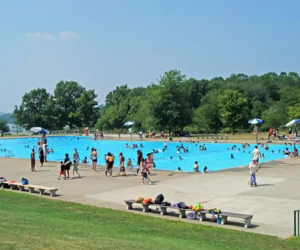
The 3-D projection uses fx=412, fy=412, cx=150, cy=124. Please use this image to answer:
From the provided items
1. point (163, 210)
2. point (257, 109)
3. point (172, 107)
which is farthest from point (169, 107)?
point (163, 210)


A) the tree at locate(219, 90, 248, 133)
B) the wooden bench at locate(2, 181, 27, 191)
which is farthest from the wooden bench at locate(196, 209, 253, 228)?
the tree at locate(219, 90, 248, 133)

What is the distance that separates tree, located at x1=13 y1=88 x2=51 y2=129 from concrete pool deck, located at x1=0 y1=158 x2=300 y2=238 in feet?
226

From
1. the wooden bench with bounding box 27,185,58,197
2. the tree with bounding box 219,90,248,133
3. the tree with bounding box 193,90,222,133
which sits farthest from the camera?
the tree with bounding box 193,90,222,133

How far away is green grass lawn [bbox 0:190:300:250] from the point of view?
8.68 metres

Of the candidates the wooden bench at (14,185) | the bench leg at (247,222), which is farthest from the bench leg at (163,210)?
the wooden bench at (14,185)

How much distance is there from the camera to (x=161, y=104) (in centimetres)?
6216

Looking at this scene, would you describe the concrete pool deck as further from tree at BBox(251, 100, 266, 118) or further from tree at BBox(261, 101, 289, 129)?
tree at BBox(251, 100, 266, 118)

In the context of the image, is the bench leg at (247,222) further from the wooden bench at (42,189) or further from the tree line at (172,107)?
the tree line at (172,107)

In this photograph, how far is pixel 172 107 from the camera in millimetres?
61812

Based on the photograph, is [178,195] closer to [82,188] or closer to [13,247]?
[82,188]

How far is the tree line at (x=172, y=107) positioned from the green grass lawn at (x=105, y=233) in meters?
47.1

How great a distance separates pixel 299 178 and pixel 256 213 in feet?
26.4

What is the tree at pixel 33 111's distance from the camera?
93.4m

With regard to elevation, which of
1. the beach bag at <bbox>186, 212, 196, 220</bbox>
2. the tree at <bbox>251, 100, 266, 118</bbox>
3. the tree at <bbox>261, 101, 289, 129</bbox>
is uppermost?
the tree at <bbox>251, 100, 266, 118</bbox>
